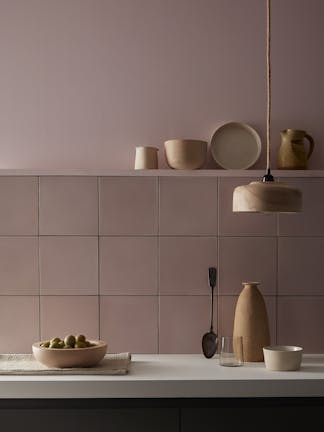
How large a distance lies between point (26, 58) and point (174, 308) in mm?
1190

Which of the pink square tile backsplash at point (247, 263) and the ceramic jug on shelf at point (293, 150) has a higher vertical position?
the ceramic jug on shelf at point (293, 150)

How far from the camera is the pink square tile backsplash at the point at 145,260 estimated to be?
267 centimetres

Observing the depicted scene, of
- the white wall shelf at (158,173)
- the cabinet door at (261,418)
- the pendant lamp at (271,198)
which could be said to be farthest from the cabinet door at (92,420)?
the white wall shelf at (158,173)

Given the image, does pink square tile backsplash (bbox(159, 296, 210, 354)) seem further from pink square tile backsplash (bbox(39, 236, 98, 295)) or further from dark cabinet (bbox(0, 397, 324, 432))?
dark cabinet (bbox(0, 397, 324, 432))

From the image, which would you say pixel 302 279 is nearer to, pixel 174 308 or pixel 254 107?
pixel 174 308

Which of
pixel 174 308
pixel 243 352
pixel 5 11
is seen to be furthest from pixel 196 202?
pixel 5 11

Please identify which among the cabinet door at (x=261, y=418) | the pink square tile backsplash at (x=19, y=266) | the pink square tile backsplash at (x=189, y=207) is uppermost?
the pink square tile backsplash at (x=189, y=207)

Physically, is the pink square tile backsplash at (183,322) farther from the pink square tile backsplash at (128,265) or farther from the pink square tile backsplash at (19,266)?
the pink square tile backsplash at (19,266)

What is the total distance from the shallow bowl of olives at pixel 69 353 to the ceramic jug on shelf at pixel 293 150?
1.02 meters

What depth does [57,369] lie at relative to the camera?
226cm

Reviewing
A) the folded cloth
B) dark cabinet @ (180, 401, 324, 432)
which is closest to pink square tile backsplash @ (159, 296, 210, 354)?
the folded cloth

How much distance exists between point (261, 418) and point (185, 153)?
3.37 feet

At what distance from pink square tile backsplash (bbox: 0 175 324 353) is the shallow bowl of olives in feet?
1.16

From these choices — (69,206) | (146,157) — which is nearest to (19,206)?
(69,206)
